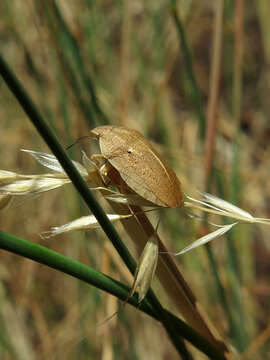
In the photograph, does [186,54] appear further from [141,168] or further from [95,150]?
[141,168]

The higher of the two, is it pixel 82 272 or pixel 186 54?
pixel 186 54

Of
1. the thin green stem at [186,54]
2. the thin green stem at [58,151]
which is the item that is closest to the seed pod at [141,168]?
the thin green stem at [58,151]

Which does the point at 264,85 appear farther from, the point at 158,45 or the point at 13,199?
the point at 13,199

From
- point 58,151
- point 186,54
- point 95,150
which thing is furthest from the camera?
point 95,150

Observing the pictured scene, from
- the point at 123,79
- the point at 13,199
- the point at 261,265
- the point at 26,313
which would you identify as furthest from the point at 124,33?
the point at 261,265

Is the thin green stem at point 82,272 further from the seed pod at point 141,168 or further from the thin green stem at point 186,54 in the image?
the thin green stem at point 186,54

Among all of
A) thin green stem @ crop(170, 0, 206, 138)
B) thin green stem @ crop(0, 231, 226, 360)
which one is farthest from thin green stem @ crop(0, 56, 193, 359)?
thin green stem @ crop(170, 0, 206, 138)

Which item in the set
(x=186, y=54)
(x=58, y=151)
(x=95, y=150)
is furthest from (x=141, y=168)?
(x=95, y=150)
